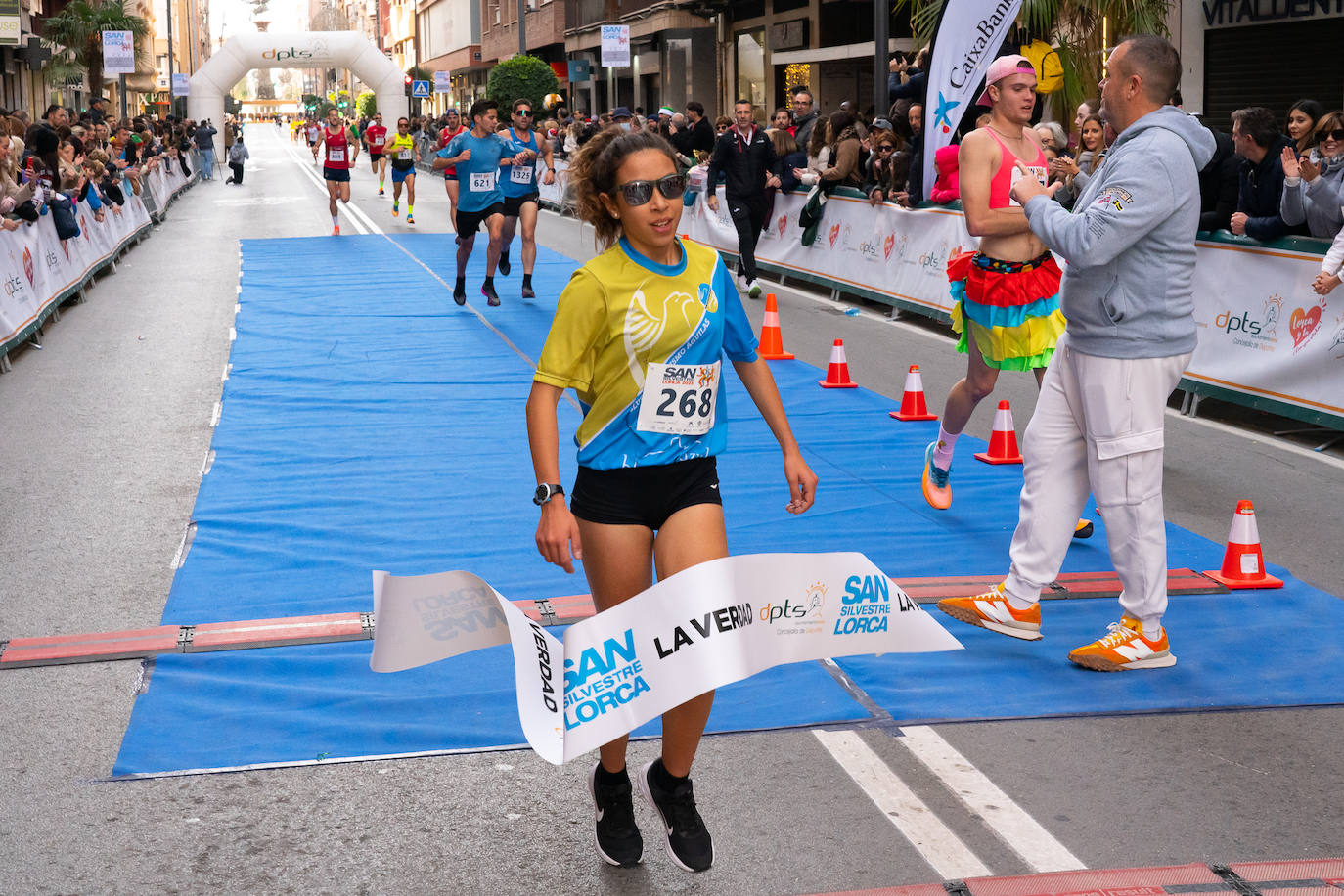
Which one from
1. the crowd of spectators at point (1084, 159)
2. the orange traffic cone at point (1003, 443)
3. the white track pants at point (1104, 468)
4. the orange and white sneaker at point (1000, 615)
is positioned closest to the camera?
the white track pants at point (1104, 468)

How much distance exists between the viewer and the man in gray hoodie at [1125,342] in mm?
4750

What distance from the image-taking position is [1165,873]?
Result: 3.62m

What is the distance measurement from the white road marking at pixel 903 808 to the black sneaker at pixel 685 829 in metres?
0.58

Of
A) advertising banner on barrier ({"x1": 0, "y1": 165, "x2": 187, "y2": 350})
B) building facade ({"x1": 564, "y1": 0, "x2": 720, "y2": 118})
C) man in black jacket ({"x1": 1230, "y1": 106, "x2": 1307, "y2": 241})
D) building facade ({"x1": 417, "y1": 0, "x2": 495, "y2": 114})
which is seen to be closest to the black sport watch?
man in black jacket ({"x1": 1230, "y1": 106, "x2": 1307, "y2": 241})

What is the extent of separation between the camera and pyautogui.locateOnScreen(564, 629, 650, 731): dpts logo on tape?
10.3ft

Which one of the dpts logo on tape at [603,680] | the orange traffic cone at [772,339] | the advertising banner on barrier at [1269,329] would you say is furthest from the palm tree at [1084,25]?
the dpts logo on tape at [603,680]

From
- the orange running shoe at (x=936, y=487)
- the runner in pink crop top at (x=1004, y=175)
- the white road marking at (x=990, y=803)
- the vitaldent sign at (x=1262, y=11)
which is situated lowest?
the white road marking at (x=990, y=803)

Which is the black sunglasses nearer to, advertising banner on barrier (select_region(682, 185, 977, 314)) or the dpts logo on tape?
the dpts logo on tape

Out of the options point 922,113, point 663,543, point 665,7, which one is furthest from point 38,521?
point 665,7

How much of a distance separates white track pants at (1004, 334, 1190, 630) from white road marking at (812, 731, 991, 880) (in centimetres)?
119

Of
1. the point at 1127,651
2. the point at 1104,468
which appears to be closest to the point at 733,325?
the point at 1104,468

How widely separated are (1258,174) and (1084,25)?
676 cm

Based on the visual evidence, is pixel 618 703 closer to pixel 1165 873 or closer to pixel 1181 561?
pixel 1165 873

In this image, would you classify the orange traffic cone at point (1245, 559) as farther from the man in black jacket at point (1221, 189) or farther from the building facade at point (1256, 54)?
the building facade at point (1256, 54)
